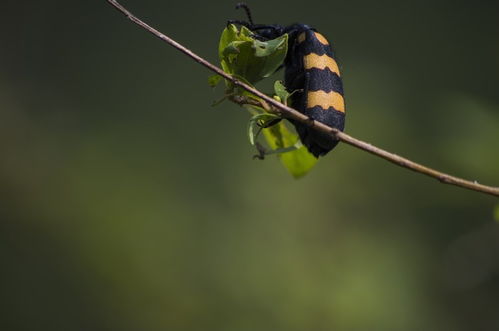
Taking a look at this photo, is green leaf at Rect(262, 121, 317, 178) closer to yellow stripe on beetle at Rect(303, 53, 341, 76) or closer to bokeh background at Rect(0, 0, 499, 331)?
yellow stripe on beetle at Rect(303, 53, 341, 76)

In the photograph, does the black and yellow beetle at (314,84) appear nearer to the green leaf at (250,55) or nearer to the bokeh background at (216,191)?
the green leaf at (250,55)

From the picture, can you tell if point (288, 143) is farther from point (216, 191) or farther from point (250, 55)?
point (216, 191)

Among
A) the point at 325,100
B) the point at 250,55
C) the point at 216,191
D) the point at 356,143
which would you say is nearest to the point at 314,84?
the point at 325,100

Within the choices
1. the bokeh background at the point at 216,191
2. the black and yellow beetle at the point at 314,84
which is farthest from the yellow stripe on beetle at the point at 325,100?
the bokeh background at the point at 216,191

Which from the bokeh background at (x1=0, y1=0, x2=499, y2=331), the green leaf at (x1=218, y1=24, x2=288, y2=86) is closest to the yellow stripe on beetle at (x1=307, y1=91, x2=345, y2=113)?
the green leaf at (x1=218, y1=24, x2=288, y2=86)

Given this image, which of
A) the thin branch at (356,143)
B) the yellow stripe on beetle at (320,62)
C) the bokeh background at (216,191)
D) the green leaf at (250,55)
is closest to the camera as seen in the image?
the thin branch at (356,143)
